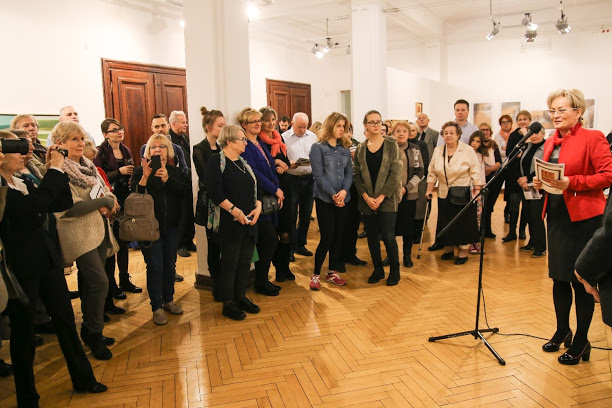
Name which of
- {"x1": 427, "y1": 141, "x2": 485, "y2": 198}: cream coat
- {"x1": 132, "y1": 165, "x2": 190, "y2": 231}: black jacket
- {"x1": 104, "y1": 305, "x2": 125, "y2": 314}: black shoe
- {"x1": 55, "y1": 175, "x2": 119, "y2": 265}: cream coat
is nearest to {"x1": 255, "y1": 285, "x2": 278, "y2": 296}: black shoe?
{"x1": 132, "y1": 165, "x2": 190, "y2": 231}: black jacket

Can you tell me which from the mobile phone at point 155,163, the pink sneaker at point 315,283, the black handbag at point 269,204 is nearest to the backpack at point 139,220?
the mobile phone at point 155,163

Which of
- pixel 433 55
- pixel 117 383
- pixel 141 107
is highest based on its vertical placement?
Answer: pixel 433 55

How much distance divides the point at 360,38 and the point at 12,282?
670 cm

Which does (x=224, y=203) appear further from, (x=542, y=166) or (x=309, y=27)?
(x=309, y=27)

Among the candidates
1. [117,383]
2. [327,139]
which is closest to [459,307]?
[327,139]

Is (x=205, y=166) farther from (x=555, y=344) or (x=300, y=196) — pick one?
(x=555, y=344)

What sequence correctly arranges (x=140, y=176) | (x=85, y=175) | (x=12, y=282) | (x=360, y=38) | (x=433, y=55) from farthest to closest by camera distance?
(x=433, y=55) → (x=360, y=38) → (x=140, y=176) → (x=85, y=175) → (x=12, y=282)

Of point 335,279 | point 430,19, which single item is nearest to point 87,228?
point 335,279

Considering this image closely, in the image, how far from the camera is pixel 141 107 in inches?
313

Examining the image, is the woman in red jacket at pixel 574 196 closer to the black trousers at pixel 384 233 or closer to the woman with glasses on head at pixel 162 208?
the black trousers at pixel 384 233

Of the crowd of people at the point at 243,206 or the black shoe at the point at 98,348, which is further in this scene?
the black shoe at the point at 98,348

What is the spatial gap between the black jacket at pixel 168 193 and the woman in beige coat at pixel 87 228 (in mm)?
347

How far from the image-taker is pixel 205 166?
4.20 meters

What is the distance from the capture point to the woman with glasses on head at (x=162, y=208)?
144 inches
